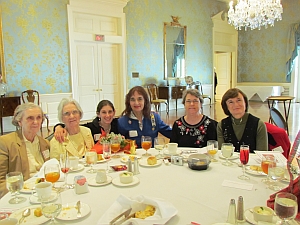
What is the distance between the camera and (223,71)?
42.4ft

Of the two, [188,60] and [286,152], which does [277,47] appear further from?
[286,152]

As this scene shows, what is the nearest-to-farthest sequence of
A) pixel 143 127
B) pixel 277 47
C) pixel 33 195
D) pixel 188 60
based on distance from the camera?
pixel 33 195
pixel 143 127
pixel 188 60
pixel 277 47

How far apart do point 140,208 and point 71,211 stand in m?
0.32

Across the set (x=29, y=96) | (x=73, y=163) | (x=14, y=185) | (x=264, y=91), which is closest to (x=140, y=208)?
(x=14, y=185)

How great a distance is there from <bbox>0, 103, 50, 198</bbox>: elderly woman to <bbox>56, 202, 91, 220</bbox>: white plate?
30.6 inches

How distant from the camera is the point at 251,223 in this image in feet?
Result: 3.76

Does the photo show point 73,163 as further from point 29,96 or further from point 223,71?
point 223,71

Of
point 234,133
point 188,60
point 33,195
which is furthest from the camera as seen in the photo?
point 188,60

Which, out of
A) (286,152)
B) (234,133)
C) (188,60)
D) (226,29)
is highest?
(226,29)

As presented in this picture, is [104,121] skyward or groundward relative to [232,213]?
skyward

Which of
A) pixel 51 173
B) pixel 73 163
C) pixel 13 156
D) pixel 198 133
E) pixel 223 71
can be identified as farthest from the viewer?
→ pixel 223 71

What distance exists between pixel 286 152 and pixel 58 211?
225 cm

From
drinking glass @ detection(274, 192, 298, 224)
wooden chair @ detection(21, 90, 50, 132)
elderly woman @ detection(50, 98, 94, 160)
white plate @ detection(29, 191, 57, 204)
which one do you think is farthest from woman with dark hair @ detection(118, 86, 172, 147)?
wooden chair @ detection(21, 90, 50, 132)

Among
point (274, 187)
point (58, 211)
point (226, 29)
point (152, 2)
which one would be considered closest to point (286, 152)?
point (274, 187)
